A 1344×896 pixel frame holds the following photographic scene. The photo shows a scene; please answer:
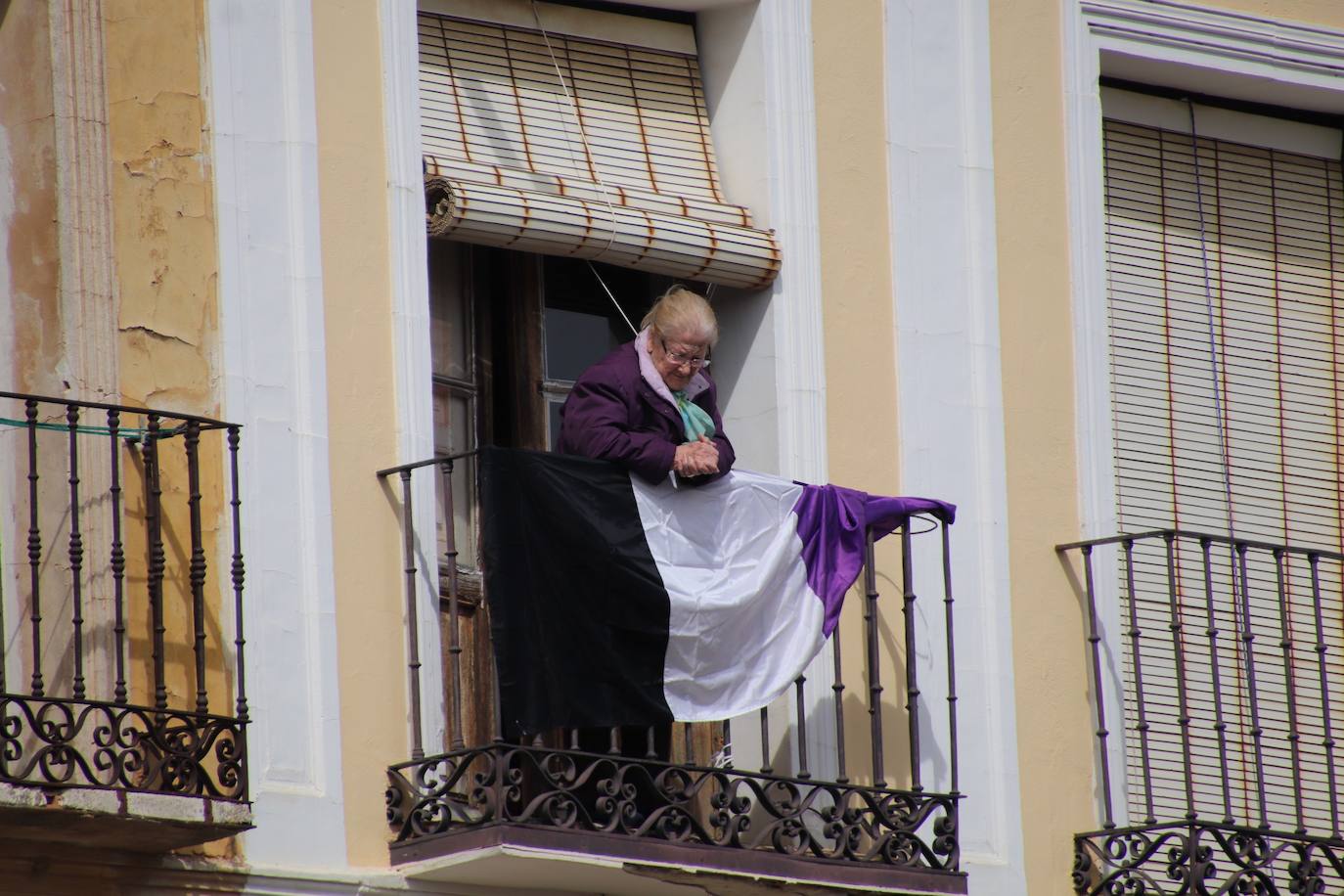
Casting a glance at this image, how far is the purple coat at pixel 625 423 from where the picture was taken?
10.6 metres

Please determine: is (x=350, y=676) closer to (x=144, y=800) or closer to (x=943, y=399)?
(x=144, y=800)

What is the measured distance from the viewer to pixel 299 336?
10.5m

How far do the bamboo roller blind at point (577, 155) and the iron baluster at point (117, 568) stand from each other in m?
1.58

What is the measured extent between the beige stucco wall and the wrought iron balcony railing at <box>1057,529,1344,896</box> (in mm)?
93

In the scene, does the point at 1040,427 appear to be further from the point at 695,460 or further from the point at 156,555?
the point at 156,555

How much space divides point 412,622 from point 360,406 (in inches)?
28.5

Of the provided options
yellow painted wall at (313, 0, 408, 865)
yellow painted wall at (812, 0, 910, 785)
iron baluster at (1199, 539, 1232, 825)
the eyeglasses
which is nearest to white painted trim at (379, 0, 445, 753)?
yellow painted wall at (313, 0, 408, 865)

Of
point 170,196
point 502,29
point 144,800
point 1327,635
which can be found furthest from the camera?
point 1327,635

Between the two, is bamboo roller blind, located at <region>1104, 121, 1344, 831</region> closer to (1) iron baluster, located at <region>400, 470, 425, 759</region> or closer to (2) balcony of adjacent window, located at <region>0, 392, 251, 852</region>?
(1) iron baluster, located at <region>400, 470, 425, 759</region>

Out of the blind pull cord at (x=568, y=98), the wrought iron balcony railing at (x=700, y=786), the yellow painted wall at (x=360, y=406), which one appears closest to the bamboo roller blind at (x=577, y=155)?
the blind pull cord at (x=568, y=98)

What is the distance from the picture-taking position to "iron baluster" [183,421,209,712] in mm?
9789

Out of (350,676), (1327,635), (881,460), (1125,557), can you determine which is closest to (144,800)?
(350,676)

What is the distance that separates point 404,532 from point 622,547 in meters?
0.69

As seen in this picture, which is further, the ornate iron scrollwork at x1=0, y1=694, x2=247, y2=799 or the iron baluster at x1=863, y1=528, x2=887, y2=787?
the iron baluster at x1=863, y1=528, x2=887, y2=787
